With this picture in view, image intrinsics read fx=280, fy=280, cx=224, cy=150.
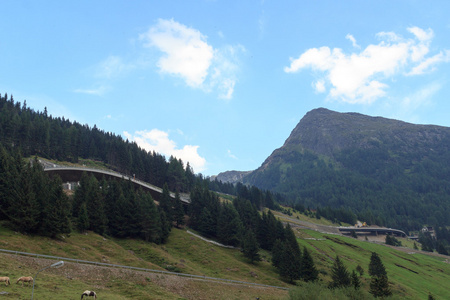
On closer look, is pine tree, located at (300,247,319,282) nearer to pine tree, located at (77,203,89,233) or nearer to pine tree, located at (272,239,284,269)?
pine tree, located at (272,239,284,269)

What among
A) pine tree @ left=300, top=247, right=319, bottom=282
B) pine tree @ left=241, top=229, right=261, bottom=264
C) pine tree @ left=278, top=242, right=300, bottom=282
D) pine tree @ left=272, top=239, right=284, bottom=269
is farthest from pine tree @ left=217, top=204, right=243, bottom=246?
pine tree @ left=300, top=247, right=319, bottom=282

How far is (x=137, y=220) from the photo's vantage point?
3041 inches

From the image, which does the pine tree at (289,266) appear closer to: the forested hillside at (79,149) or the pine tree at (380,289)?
the pine tree at (380,289)

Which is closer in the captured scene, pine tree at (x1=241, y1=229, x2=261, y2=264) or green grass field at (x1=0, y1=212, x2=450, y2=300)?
green grass field at (x1=0, y1=212, x2=450, y2=300)

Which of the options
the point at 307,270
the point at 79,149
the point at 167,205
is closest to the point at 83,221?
the point at 167,205

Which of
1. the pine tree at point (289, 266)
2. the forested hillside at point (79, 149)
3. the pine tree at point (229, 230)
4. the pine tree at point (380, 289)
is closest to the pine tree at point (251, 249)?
the pine tree at point (289, 266)

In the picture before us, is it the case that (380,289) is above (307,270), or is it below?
above

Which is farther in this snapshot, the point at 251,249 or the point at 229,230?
the point at 229,230

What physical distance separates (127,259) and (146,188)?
65.9 meters

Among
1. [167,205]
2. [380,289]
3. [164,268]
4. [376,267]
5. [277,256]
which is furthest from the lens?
[167,205]

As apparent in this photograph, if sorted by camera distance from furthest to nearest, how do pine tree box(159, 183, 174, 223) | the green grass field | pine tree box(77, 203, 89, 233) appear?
pine tree box(159, 183, 174, 223) → pine tree box(77, 203, 89, 233) → the green grass field

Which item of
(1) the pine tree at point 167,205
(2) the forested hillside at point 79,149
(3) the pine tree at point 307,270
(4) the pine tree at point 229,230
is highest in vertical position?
(2) the forested hillside at point 79,149

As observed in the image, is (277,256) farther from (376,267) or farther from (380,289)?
(376,267)

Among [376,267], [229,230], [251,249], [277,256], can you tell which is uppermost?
[229,230]
